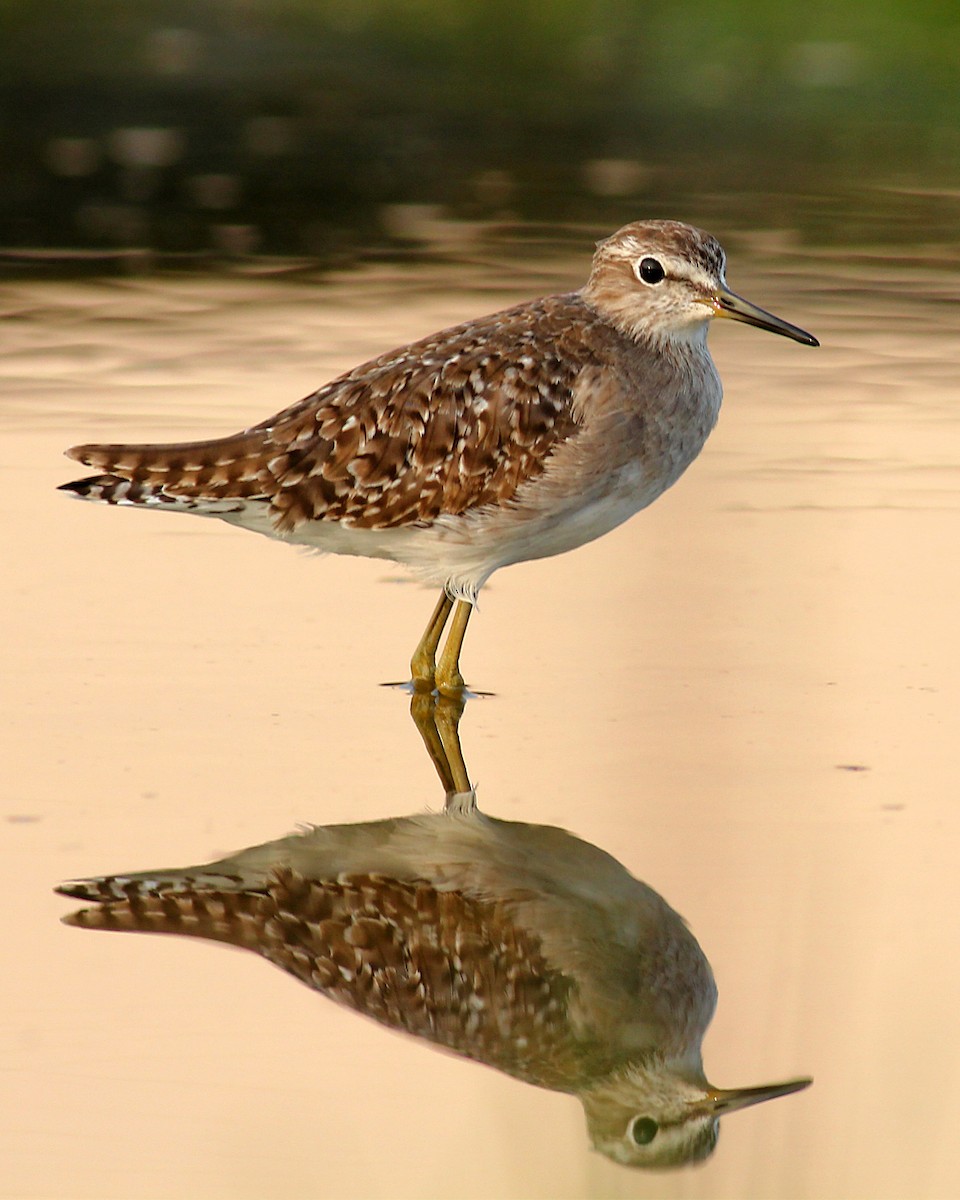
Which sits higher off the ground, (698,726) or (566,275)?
(566,275)

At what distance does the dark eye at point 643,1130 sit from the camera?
17.7 ft

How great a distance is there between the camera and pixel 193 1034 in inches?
226

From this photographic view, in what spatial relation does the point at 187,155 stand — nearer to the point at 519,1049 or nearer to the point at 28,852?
the point at 28,852

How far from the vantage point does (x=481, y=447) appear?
8484 millimetres

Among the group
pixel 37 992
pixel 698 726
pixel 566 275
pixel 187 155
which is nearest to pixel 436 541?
pixel 698 726

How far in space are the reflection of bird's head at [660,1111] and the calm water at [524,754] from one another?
0.06 m

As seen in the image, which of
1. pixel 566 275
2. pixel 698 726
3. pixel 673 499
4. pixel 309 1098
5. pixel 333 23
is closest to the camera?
pixel 309 1098

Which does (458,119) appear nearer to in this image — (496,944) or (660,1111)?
(496,944)

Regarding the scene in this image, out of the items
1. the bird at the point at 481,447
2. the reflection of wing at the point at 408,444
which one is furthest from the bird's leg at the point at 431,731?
the reflection of wing at the point at 408,444

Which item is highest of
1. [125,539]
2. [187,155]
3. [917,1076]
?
[187,155]

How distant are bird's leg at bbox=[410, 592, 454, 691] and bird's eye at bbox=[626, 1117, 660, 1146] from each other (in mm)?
3108

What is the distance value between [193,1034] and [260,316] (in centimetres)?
878

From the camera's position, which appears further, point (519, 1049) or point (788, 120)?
point (788, 120)

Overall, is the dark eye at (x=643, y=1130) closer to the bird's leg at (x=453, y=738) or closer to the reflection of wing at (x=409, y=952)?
the reflection of wing at (x=409, y=952)
